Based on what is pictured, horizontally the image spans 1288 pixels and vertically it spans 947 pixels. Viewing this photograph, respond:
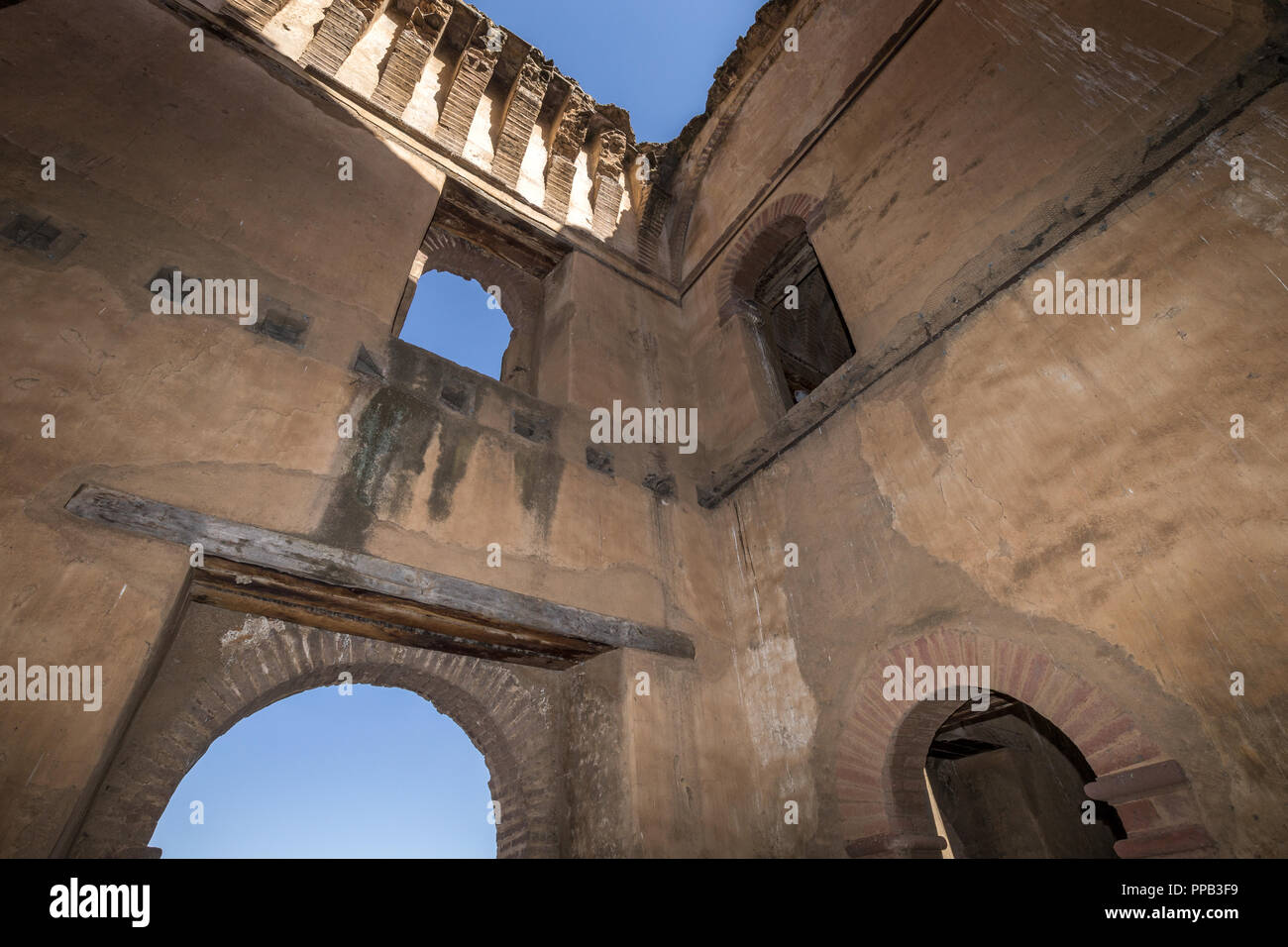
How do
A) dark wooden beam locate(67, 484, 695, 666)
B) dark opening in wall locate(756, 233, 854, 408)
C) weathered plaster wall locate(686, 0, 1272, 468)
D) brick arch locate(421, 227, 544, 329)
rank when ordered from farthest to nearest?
1. dark opening in wall locate(756, 233, 854, 408)
2. brick arch locate(421, 227, 544, 329)
3. weathered plaster wall locate(686, 0, 1272, 468)
4. dark wooden beam locate(67, 484, 695, 666)

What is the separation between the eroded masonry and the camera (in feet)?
8.49

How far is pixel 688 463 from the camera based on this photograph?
553 cm

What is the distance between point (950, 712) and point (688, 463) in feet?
9.53

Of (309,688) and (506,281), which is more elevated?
(506,281)

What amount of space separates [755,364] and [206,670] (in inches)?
196

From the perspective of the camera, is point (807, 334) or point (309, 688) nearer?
point (309, 688)

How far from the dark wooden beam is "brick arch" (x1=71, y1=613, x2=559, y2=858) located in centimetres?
17

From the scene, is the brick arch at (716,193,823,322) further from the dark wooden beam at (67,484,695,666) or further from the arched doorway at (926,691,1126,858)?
the arched doorway at (926,691,1126,858)

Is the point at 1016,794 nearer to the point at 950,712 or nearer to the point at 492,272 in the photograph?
the point at 950,712

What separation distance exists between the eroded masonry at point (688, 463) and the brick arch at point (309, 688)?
0.07 feet

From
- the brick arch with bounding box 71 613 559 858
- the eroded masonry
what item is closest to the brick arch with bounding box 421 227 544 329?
the eroded masonry

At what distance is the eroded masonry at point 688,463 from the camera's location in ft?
8.49

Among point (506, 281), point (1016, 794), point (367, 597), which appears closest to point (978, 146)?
point (506, 281)

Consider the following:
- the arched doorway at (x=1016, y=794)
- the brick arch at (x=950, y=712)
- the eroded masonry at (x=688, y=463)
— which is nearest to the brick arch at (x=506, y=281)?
the eroded masonry at (x=688, y=463)
